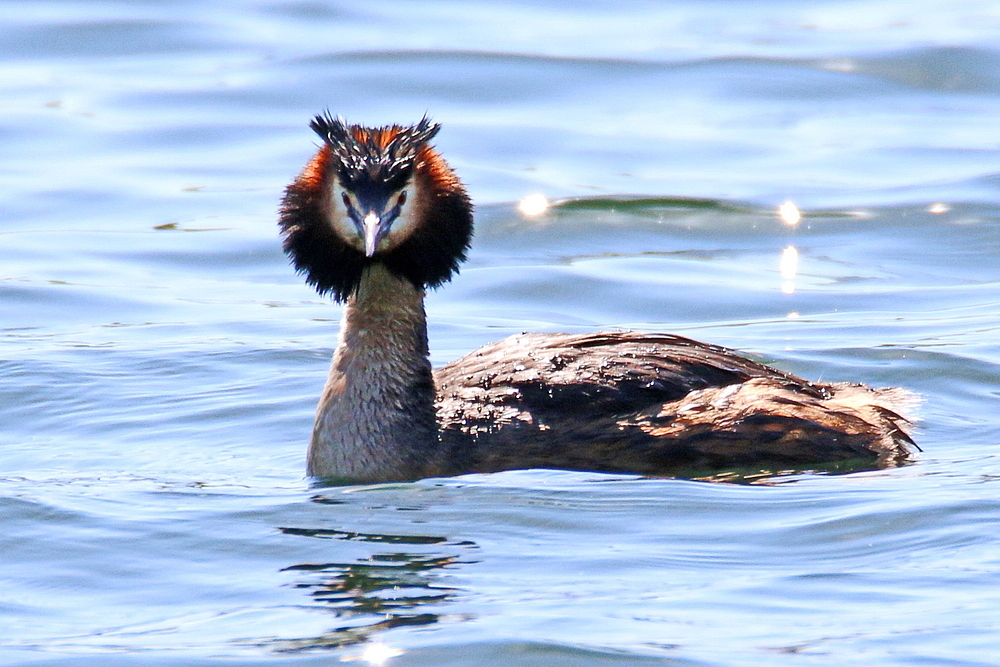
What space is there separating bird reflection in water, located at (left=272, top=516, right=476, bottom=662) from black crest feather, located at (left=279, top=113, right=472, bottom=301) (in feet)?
5.44

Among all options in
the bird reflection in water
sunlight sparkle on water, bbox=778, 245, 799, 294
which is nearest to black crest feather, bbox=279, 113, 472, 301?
the bird reflection in water

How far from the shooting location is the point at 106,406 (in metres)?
11.2

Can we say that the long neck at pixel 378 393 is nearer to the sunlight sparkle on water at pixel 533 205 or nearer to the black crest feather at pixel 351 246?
the black crest feather at pixel 351 246

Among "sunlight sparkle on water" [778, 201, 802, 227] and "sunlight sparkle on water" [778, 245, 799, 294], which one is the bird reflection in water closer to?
"sunlight sparkle on water" [778, 245, 799, 294]

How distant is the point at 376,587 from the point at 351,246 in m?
2.35

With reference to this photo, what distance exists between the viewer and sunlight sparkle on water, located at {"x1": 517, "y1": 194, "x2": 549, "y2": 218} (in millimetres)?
16562

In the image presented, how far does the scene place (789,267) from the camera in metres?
15.1

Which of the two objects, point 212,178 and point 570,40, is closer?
point 212,178

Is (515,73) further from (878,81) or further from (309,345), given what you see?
(309,345)

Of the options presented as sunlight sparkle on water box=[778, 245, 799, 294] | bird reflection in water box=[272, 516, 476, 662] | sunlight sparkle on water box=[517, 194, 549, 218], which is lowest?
bird reflection in water box=[272, 516, 476, 662]

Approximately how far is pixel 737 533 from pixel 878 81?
1350cm

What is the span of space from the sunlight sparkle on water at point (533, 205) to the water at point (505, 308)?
0.44ft

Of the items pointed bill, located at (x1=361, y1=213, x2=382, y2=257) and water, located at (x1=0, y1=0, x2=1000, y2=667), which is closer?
water, located at (x1=0, y1=0, x2=1000, y2=667)

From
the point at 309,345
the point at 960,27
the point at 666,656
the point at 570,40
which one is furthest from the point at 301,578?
the point at 960,27
